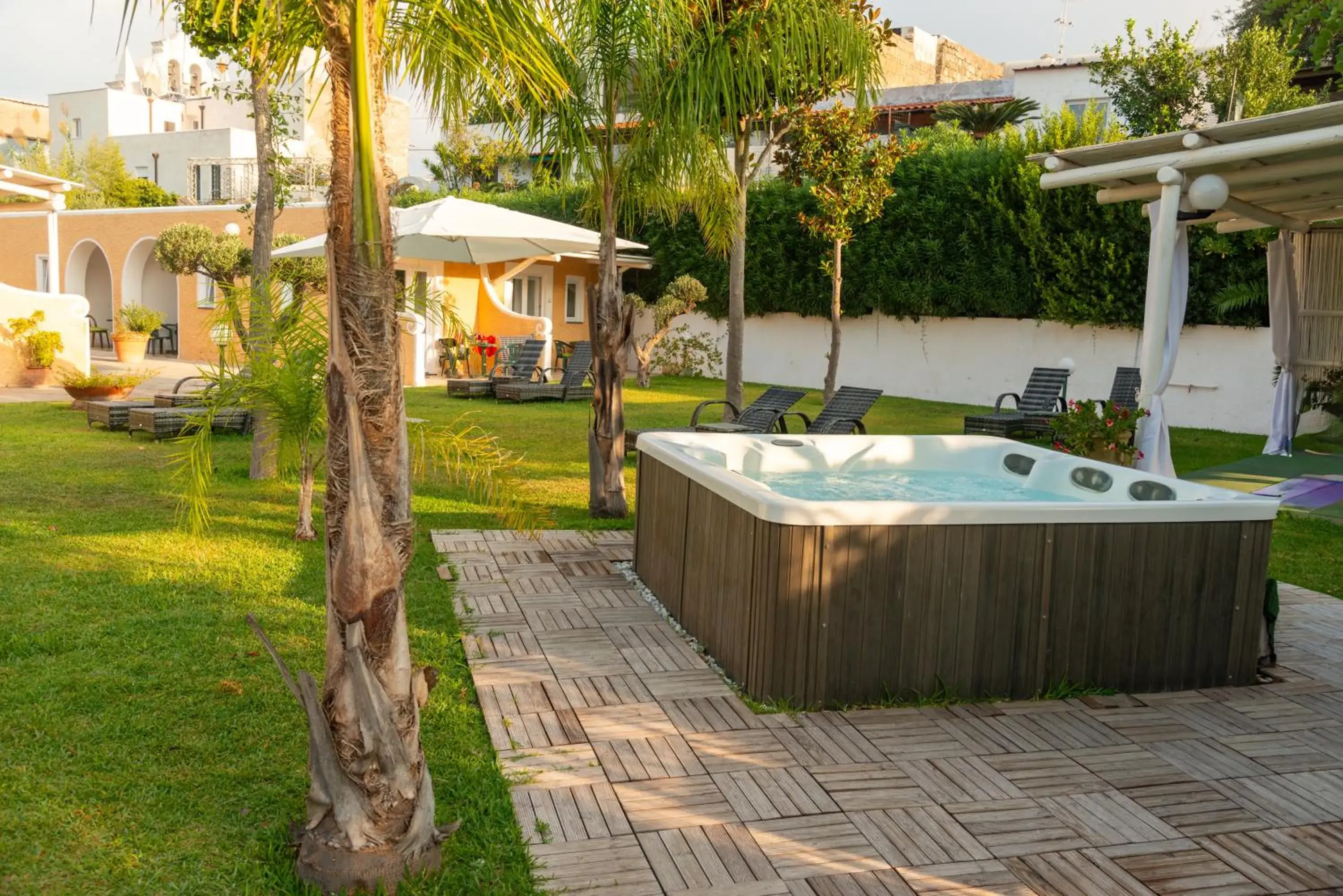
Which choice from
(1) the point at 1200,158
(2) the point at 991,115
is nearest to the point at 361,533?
(1) the point at 1200,158

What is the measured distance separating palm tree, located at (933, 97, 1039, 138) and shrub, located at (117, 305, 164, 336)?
60.2 feet

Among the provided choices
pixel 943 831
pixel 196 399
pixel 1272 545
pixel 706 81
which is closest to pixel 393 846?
pixel 943 831

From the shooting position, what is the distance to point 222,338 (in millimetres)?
6320

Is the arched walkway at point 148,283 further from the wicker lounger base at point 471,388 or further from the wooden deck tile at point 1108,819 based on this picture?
the wooden deck tile at point 1108,819

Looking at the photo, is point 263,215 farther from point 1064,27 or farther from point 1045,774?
point 1064,27

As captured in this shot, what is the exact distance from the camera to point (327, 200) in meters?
2.82

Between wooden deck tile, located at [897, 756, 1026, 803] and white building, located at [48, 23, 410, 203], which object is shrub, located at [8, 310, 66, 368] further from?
wooden deck tile, located at [897, 756, 1026, 803]

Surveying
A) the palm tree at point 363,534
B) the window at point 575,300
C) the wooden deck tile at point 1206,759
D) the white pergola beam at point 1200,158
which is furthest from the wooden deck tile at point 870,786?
the window at point 575,300

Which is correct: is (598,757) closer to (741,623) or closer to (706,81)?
(741,623)

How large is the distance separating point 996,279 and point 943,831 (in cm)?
1461

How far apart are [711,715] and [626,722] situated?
34cm

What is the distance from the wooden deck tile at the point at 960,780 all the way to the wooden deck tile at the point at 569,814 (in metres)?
1.05

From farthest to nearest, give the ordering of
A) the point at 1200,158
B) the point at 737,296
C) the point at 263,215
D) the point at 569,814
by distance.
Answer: the point at 737,296 → the point at 263,215 → the point at 1200,158 → the point at 569,814

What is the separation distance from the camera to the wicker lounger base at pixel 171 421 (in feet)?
34.6
